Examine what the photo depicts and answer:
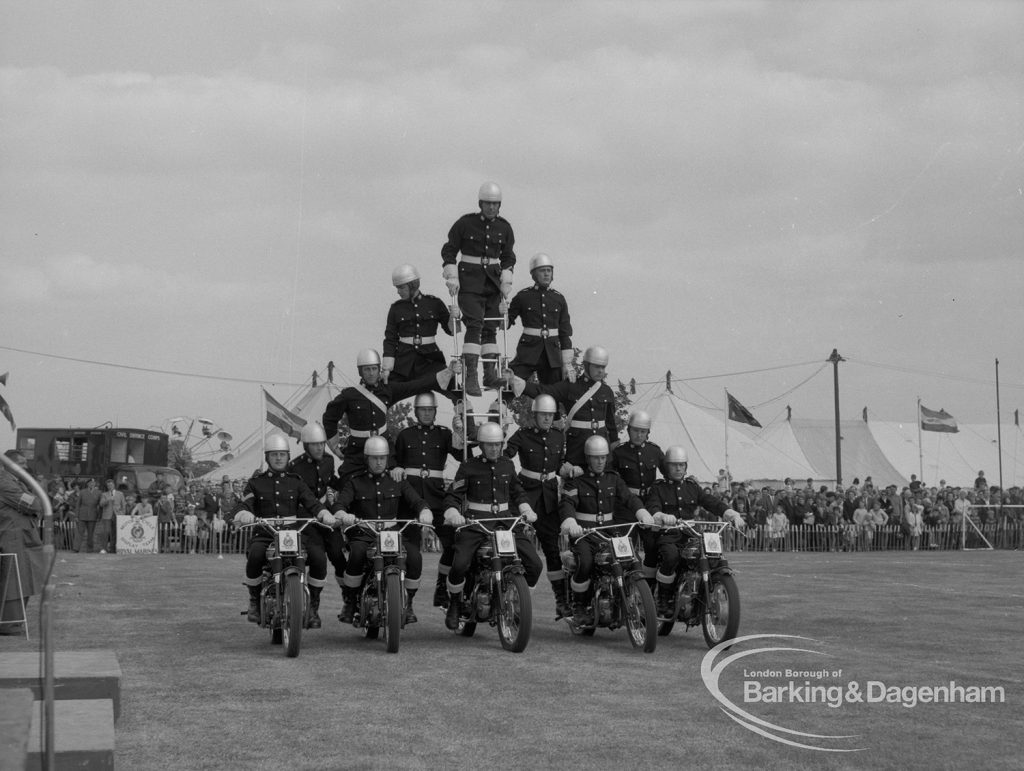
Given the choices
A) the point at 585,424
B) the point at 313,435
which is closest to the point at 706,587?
the point at 585,424

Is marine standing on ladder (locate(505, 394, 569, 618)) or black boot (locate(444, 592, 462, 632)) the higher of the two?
marine standing on ladder (locate(505, 394, 569, 618))

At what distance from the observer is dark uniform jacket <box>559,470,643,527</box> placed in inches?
525

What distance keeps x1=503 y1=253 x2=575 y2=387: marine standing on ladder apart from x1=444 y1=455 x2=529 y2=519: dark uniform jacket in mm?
2231

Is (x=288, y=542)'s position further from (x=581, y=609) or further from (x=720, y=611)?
(x=720, y=611)

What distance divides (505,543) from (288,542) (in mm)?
2005

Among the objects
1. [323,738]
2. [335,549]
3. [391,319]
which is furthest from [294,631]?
[391,319]

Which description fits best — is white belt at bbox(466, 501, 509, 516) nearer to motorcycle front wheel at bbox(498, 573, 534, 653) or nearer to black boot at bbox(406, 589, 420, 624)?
motorcycle front wheel at bbox(498, 573, 534, 653)

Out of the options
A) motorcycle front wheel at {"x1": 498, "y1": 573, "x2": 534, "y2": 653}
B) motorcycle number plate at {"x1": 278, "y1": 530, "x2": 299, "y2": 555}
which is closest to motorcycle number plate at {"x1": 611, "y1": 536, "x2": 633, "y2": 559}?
motorcycle front wheel at {"x1": 498, "y1": 573, "x2": 534, "y2": 653}

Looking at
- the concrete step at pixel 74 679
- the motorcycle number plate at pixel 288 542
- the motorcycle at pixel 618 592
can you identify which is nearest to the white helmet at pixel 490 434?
the motorcycle at pixel 618 592

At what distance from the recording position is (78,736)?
20.4 ft

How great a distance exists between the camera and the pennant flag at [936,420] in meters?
47.3

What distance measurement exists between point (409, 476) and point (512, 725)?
5.60 metres

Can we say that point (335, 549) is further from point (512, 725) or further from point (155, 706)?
point (512, 725)

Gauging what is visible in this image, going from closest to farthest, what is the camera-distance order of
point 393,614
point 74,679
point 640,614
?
point 74,679 → point 393,614 → point 640,614
